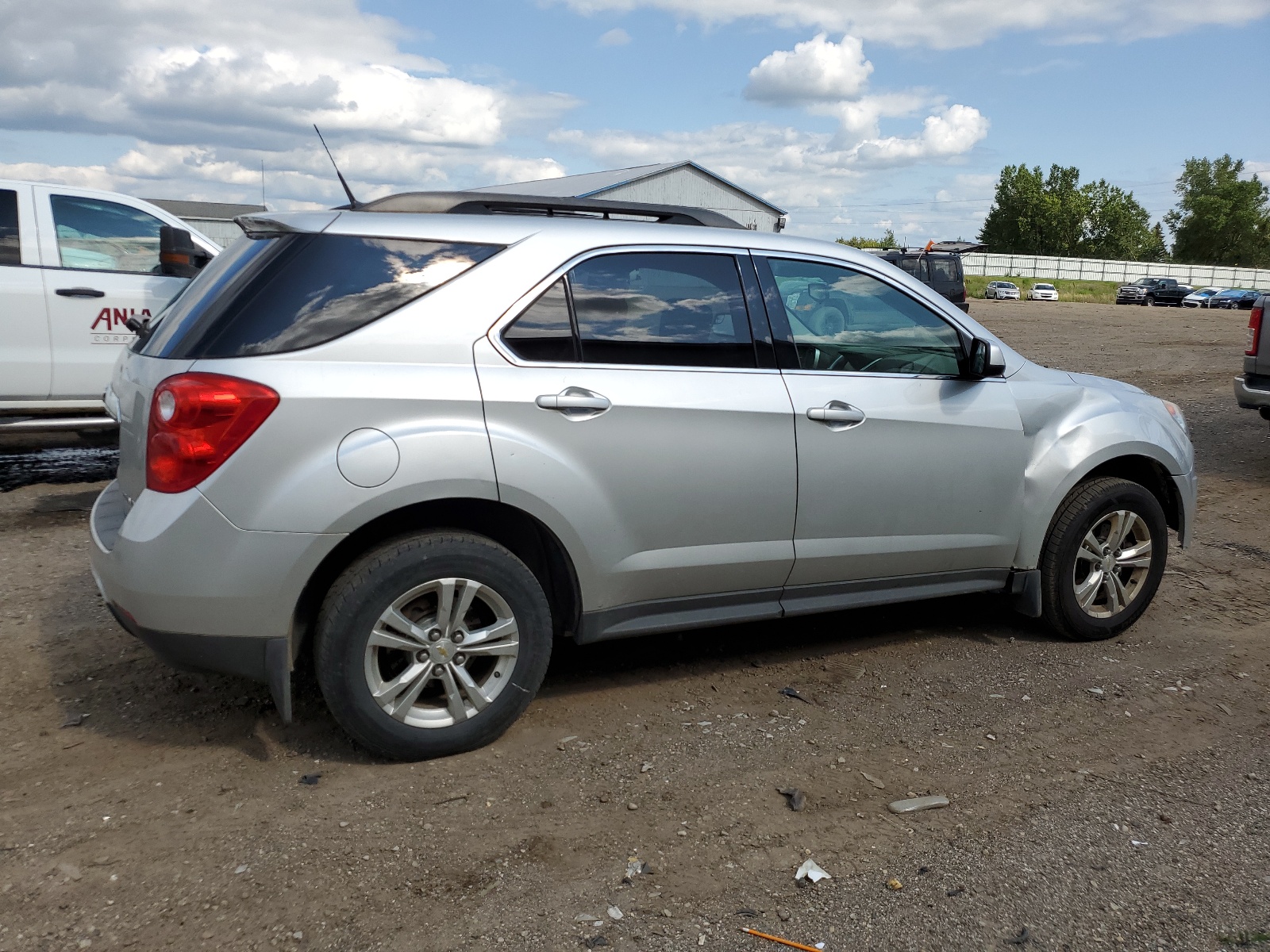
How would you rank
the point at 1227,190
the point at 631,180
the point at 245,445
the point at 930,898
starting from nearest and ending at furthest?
the point at 930,898
the point at 245,445
the point at 631,180
the point at 1227,190

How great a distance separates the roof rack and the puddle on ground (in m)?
4.47

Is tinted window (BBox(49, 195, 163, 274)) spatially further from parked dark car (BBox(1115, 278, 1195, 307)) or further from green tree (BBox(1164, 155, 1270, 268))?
green tree (BBox(1164, 155, 1270, 268))

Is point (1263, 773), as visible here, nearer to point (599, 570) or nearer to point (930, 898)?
point (930, 898)

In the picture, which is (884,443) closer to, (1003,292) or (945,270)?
(945,270)

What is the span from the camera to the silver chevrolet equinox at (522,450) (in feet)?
10.7

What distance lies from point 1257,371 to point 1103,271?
261ft

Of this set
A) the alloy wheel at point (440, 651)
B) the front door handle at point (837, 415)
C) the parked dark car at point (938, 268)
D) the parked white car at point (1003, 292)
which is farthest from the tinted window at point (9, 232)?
the parked white car at point (1003, 292)

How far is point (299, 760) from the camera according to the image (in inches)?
141

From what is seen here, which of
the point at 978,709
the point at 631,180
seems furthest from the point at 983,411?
the point at 631,180

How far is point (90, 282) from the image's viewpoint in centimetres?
730

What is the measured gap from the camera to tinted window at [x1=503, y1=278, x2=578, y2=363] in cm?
359

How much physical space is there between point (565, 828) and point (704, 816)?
16.6 inches

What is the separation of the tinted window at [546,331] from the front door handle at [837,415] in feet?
3.17

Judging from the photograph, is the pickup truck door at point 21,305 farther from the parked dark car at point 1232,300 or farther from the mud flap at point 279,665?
the parked dark car at point 1232,300
